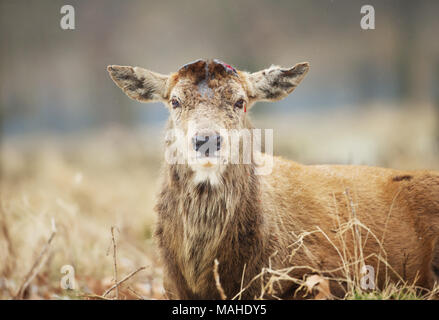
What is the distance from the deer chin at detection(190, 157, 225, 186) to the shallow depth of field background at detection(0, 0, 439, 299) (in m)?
2.45

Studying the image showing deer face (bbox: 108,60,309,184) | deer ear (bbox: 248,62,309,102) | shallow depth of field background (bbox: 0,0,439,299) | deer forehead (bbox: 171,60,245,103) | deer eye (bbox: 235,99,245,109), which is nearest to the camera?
deer face (bbox: 108,60,309,184)

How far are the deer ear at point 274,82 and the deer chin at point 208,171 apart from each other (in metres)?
1.06

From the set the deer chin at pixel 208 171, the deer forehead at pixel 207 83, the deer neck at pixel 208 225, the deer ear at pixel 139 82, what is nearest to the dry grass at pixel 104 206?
the deer neck at pixel 208 225

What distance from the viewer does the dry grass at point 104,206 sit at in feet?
16.2

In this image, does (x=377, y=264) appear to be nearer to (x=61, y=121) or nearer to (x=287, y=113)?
(x=287, y=113)

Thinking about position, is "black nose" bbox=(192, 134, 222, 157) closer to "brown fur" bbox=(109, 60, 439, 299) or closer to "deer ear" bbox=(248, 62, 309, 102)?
"brown fur" bbox=(109, 60, 439, 299)

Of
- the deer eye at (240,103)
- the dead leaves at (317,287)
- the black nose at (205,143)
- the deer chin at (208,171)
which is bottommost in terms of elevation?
the dead leaves at (317,287)

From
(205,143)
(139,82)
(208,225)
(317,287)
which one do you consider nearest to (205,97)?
(205,143)

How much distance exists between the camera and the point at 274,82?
4.50 metres

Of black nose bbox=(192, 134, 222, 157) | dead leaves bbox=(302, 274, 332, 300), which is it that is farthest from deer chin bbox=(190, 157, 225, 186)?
dead leaves bbox=(302, 274, 332, 300)

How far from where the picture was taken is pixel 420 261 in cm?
450

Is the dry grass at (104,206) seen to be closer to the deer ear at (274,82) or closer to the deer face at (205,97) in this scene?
the deer face at (205,97)

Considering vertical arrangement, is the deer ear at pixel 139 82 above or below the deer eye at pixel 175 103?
above

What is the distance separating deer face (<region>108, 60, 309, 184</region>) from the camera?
12.1 ft
